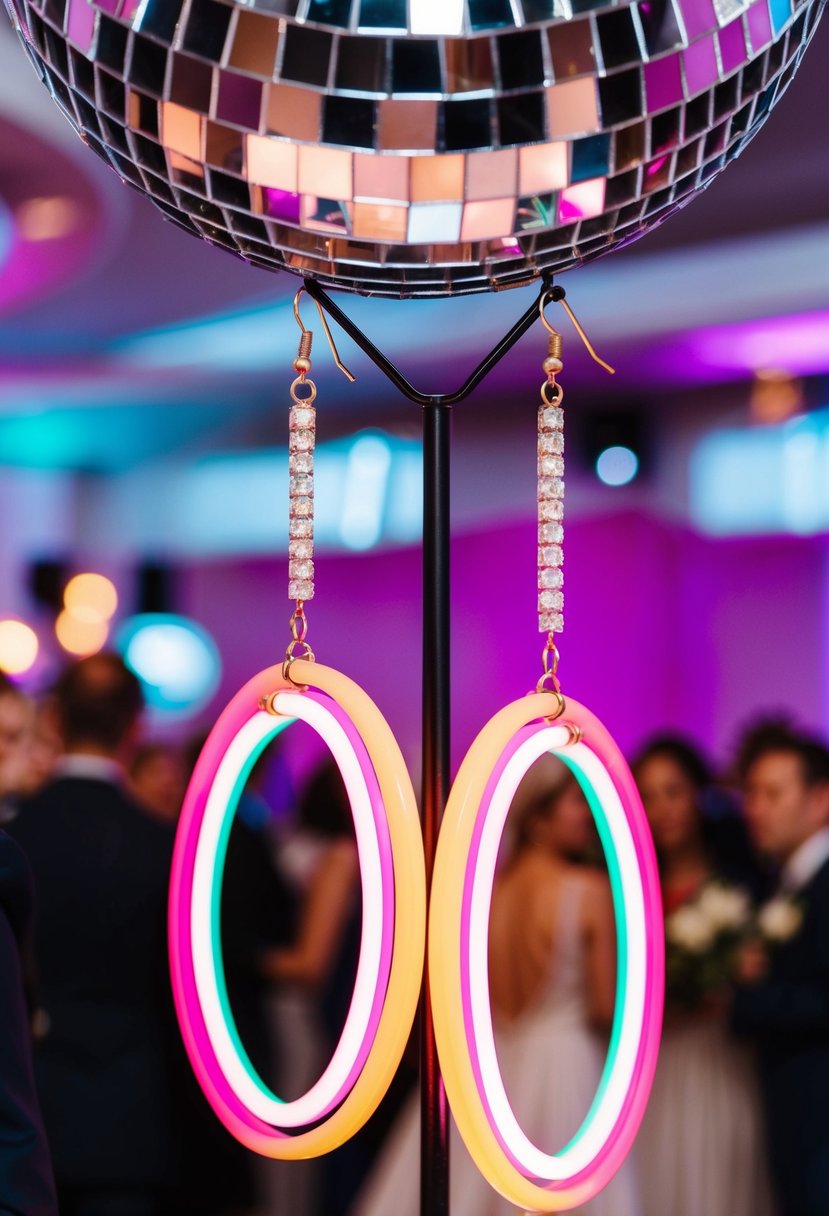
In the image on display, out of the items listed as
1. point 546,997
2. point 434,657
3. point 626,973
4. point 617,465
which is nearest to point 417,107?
point 434,657

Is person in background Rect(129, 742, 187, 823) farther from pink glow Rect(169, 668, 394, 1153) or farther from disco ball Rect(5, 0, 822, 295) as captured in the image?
disco ball Rect(5, 0, 822, 295)

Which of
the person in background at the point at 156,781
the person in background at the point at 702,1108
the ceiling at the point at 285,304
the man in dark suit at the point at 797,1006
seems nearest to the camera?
the man in dark suit at the point at 797,1006

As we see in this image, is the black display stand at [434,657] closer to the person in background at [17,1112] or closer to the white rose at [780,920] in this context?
the person in background at [17,1112]

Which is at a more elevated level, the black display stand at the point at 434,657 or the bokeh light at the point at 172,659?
the bokeh light at the point at 172,659

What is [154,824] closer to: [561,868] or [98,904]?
[98,904]

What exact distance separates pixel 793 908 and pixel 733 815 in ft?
3.15

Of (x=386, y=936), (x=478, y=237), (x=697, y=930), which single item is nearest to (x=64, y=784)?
(x=697, y=930)

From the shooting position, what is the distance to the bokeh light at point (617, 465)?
5637 mm

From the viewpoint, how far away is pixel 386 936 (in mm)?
858

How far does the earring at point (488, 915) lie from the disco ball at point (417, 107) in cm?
16

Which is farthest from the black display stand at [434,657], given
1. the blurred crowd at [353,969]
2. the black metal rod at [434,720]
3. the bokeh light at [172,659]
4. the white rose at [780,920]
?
the bokeh light at [172,659]

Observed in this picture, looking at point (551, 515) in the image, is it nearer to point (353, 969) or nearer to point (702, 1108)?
point (702, 1108)

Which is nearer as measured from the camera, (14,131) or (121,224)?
(14,131)

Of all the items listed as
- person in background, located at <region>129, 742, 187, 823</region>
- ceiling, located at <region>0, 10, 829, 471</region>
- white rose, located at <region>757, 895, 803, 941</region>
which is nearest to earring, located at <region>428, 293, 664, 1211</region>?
white rose, located at <region>757, 895, 803, 941</region>
